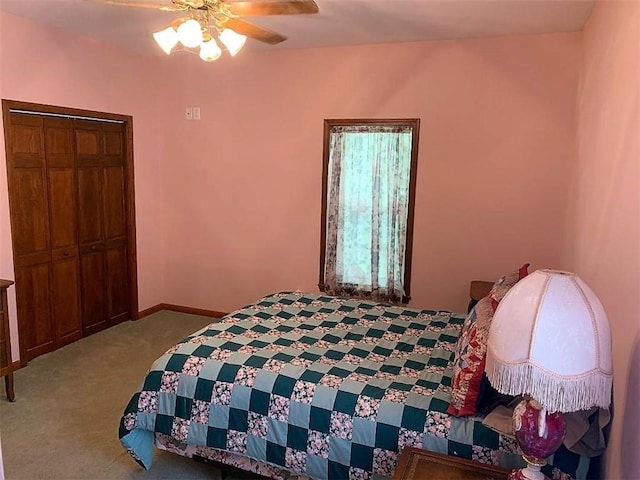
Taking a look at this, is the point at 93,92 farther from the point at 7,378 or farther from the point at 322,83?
the point at 7,378

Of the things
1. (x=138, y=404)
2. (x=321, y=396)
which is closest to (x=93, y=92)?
(x=138, y=404)

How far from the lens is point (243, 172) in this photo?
4.70 metres

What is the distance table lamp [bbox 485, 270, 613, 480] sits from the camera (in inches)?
53.6

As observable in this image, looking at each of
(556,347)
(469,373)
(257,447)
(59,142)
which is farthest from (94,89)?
(556,347)

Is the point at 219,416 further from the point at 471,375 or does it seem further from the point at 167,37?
the point at 167,37

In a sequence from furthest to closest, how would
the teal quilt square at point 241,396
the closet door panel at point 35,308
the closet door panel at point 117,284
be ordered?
the closet door panel at point 117,284 → the closet door panel at point 35,308 → the teal quilt square at point 241,396

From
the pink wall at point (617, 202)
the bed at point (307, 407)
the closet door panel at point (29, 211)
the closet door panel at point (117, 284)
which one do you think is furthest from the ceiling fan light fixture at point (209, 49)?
the closet door panel at point (117, 284)

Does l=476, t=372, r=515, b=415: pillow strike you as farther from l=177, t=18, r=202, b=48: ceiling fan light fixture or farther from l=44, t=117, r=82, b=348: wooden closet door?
l=44, t=117, r=82, b=348: wooden closet door

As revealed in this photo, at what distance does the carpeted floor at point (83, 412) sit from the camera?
2547 millimetres

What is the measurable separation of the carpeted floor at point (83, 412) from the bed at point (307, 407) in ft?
0.85

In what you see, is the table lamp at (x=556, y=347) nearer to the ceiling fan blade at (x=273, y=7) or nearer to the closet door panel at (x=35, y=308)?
the ceiling fan blade at (x=273, y=7)

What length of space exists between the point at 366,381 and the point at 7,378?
241 cm

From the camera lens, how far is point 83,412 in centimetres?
309

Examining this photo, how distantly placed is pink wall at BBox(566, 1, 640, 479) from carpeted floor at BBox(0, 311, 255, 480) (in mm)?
1839
